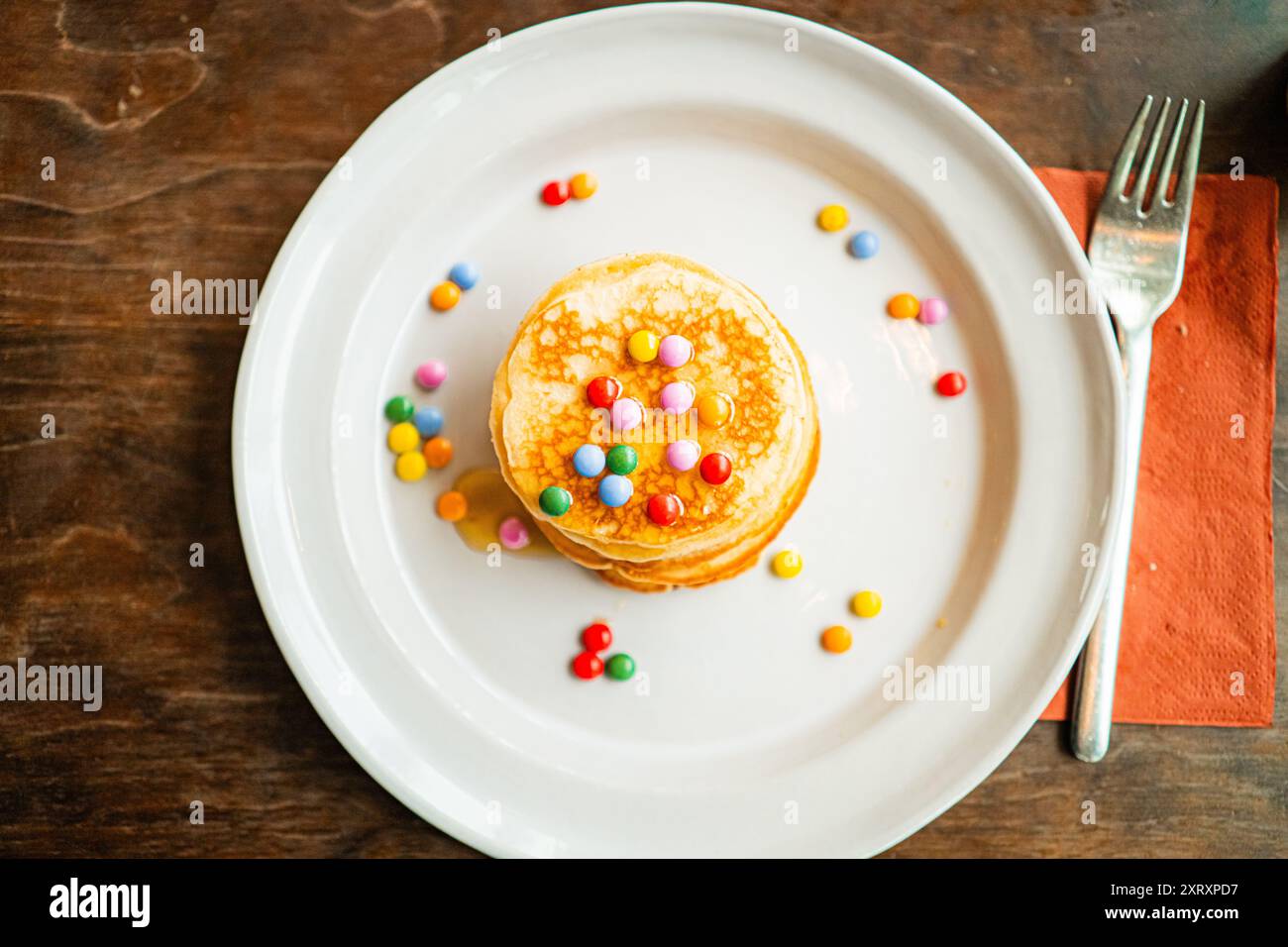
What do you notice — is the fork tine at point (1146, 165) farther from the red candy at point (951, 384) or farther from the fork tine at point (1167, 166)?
the red candy at point (951, 384)

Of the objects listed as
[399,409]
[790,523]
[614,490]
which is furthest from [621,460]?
[399,409]

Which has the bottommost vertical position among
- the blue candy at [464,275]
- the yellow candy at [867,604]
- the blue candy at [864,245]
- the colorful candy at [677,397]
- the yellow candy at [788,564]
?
the yellow candy at [867,604]

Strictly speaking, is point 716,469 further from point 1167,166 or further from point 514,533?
point 1167,166

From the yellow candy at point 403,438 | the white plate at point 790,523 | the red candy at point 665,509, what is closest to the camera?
the red candy at point 665,509

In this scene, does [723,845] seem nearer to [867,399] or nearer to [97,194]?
[867,399]

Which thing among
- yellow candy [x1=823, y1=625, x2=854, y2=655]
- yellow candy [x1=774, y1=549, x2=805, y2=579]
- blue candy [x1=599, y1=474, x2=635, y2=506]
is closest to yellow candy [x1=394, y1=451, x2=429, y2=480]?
blue candy [x1=599, y1=474, x2=635, y2=506]

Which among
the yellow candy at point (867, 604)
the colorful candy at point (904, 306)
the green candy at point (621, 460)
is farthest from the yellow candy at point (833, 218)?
the yellow candy at point (867, 604)
